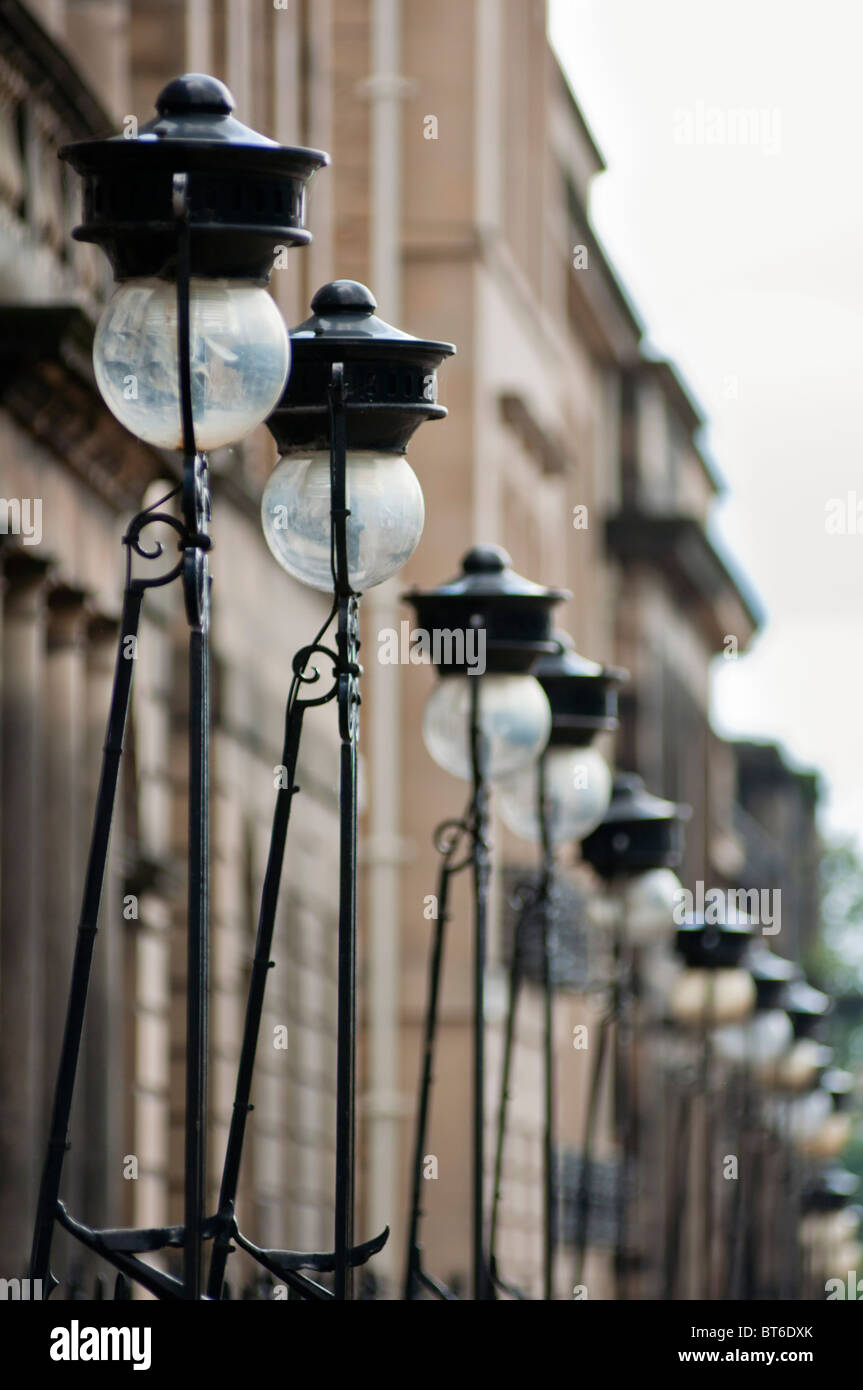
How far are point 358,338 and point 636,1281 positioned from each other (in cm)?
4315

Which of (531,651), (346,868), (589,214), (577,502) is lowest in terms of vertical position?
(346,868)

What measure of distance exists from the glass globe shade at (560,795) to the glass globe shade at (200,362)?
7134mm

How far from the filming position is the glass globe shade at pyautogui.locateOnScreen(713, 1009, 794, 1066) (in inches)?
1063

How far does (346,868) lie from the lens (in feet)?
25.3

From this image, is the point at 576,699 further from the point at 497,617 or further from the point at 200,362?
the point at 200,362

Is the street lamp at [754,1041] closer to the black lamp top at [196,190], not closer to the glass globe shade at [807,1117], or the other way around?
the glass globe shade at [807,1117]

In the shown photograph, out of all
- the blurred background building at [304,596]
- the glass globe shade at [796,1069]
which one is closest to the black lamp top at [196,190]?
the blurred background building at [304,596]

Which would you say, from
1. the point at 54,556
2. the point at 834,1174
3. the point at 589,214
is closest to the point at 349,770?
the point at 54,556

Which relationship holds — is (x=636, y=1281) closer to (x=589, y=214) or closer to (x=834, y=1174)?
(x=834, y=1174)

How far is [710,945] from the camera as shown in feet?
74.1

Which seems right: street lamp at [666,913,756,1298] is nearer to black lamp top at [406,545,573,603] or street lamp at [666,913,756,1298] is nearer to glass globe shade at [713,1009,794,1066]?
glass globe shade at [713,1009,794,1066]

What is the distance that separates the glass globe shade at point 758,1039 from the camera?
26987 millimetres

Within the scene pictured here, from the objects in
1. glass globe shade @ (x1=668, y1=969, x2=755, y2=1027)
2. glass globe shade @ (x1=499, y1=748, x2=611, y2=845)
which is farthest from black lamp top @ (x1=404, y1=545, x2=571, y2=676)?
glass globe shade @ (x1=668, y1=969, x2=755, y2=1027)

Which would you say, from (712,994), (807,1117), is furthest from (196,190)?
(807,1117)
